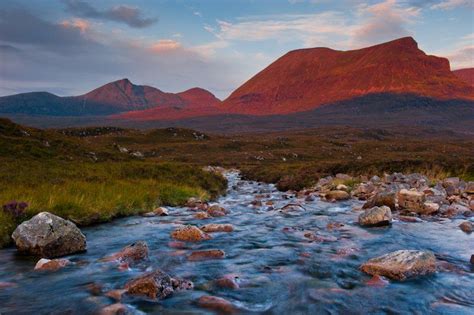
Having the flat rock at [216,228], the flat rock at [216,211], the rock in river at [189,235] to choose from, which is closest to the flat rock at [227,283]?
the rock in river at [189,235]

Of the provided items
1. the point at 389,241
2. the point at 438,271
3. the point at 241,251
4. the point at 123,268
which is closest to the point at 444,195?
the point at 389,241

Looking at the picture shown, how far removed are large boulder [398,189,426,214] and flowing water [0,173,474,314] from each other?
2.07 meters

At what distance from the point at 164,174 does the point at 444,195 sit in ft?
52.5

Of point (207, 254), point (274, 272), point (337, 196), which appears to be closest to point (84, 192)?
point (207, 254)

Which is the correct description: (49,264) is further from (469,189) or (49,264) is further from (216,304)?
(469,189)

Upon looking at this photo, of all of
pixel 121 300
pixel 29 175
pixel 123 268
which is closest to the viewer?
pixel 121 300

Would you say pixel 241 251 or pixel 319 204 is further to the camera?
pixel 319 204

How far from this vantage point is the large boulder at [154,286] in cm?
671

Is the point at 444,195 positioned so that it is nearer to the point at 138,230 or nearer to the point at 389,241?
the point at 389,241

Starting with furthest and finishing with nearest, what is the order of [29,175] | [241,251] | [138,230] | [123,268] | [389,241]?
[29,175]
[138,230]
[389,241]
[241,251]
[123,268]

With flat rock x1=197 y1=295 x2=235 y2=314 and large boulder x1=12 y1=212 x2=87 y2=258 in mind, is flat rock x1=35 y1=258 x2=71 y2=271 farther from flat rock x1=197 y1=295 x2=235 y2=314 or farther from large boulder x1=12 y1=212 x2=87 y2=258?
flat rock x1=197 y1=295 x2=235 y2=314

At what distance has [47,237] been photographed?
910 cm

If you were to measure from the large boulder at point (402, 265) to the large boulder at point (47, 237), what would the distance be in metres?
6.52

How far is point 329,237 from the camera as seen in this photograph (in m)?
11.5
